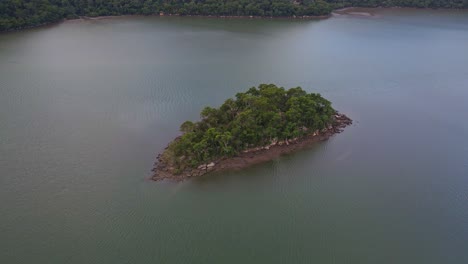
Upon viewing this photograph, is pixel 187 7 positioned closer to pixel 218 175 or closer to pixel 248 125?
pixel 248 125

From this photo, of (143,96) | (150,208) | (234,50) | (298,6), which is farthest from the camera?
(298,6)

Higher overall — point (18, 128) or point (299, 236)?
point (18, 128)

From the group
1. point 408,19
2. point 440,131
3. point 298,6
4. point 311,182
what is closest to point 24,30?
point 298,6

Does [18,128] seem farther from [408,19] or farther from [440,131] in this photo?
[408,19]

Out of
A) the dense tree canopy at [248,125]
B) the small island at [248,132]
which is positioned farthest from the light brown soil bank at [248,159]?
the dense tree canopy at [248,125]

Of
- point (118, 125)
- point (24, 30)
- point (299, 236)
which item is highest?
point (24, 30)

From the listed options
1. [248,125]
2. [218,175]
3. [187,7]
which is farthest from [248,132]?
[187,7]
